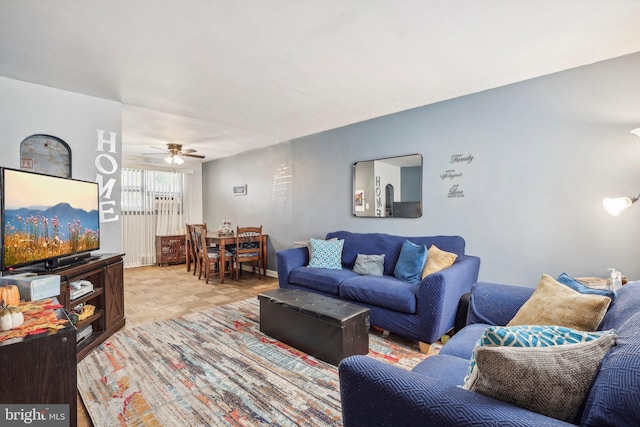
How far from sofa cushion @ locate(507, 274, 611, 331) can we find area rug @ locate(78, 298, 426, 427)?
3.67ft

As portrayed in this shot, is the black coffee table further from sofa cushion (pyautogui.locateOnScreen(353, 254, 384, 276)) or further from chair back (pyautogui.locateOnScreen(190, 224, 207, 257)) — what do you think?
chair back (pyautogui.locateOnScreen(190, 224, 207, 257))

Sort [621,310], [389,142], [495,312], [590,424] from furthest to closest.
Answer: [389,142]
[495,312]
[621,310]
[590,424]

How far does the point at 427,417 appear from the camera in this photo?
0.80 m

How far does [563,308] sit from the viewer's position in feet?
4.39

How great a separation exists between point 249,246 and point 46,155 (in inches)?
121

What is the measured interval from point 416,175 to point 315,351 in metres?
2.32

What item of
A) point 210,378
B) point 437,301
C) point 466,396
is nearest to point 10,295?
point 210,378

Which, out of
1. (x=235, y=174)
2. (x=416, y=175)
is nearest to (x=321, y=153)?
(x=416, y=175)

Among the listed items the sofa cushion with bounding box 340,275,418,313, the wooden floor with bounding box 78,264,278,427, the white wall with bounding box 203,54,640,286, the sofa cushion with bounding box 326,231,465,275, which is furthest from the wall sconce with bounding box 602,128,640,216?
the wooden floor with bounding box 78,264,278,427

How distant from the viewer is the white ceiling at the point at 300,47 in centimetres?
180

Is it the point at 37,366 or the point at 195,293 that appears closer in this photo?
the point at 37,366

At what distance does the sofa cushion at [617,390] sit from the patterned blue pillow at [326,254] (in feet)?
9.62

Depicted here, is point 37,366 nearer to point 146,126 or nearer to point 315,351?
point 315,351

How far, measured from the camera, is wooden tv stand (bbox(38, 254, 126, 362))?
2.36 metres
